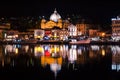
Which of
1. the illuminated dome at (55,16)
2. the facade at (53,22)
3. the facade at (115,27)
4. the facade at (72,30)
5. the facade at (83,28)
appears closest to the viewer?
the facade at (115,27)

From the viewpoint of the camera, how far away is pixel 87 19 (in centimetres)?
8706

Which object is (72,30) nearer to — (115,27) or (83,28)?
(83,28)

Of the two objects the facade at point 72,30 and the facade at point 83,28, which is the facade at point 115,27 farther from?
the facade at point 72,30

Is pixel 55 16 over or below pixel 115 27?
over

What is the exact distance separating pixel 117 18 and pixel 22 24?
22528 mm

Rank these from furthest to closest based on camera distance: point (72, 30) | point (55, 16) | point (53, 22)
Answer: point (55, 16) < point (53, 22) < point (72, 30)

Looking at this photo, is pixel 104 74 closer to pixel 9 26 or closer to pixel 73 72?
pixel 73 72

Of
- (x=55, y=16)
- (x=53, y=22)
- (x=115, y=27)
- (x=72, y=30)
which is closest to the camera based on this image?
(x=115, y=27)

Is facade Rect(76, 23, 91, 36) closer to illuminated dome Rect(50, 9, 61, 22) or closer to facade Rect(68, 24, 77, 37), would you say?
facade Rect(68, 24, 77, 37)

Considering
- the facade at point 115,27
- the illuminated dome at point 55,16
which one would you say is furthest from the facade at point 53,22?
the facade at point 115,27

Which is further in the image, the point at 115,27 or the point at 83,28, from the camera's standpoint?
the point at 83,28

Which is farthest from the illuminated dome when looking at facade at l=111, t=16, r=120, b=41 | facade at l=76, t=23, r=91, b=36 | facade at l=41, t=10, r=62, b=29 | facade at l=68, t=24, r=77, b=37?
facade at l=111, t=16, r=120, b=41

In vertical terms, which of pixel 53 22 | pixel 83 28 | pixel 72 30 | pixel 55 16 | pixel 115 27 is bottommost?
pixel 72 30

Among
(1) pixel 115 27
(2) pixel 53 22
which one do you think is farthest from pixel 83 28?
(1) pixel 115 27
